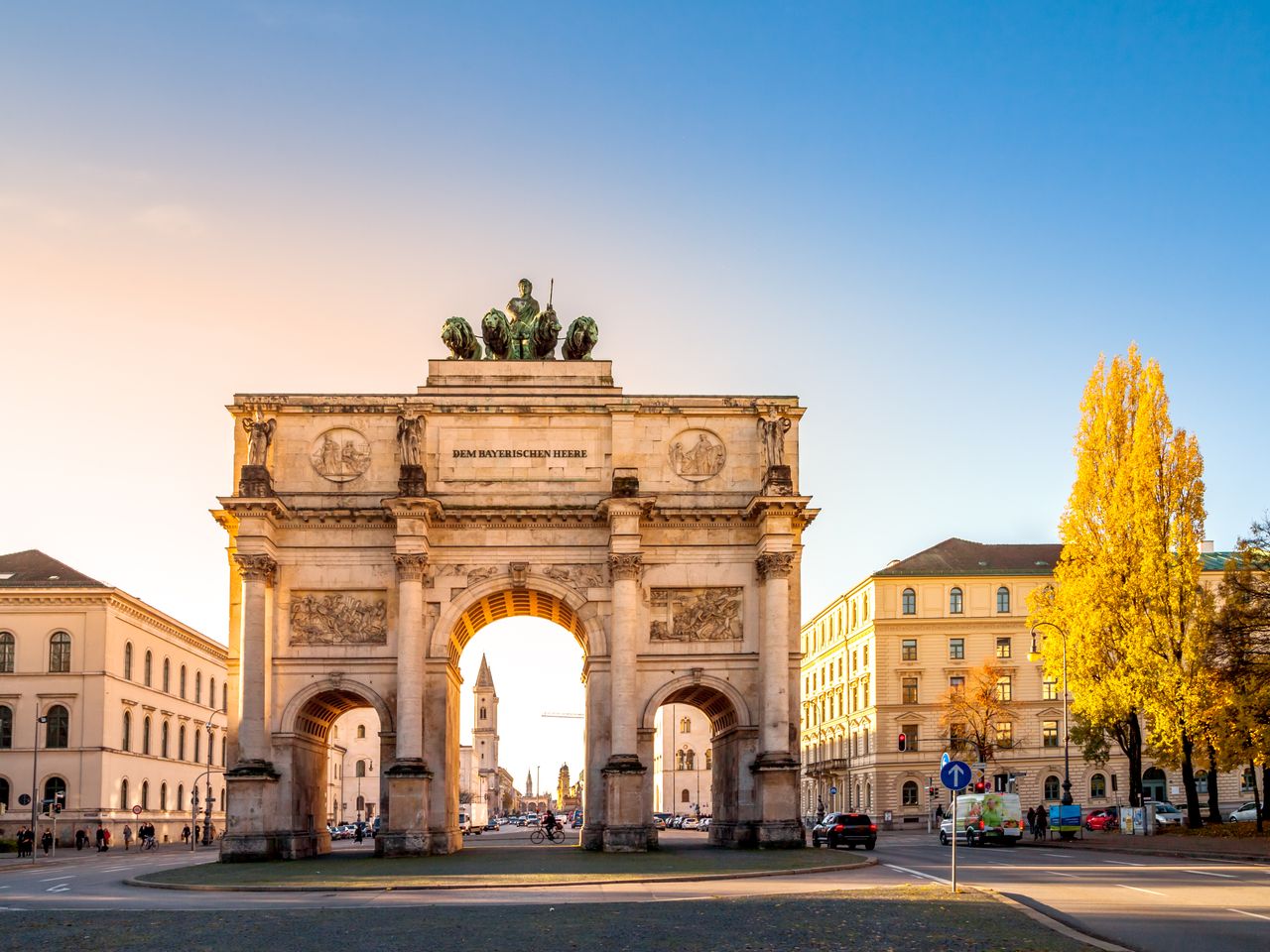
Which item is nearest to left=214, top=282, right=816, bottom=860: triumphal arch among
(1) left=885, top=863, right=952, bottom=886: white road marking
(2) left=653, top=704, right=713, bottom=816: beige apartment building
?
(1) left=885, top=863, right=952, bottom=886: white road marking

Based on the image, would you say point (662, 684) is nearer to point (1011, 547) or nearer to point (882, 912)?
point (882, 912)

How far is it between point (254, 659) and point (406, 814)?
22.7 ft

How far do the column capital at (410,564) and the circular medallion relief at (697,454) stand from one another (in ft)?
29.7

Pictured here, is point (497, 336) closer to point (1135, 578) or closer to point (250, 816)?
point (250, 816)

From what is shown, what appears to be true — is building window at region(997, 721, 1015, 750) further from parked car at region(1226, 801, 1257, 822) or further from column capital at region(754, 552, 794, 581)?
column capital at region(754, 552, 794, 581)

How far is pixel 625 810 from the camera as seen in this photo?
1692 inches

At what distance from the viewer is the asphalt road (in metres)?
19.8

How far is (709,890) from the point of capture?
26.9 m

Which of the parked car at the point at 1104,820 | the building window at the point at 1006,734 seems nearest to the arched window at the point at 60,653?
the parked car at the point at 1104,820

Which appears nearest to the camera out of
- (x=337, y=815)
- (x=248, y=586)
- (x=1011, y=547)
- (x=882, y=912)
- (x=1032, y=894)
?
(x=882, y=912)

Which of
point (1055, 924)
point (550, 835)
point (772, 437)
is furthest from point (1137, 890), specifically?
point (550, 835)

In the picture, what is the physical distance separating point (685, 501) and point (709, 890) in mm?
21233

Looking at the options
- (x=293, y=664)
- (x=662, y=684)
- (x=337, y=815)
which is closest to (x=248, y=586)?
(x=293, y=664)

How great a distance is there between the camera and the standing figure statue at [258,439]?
45656mm
